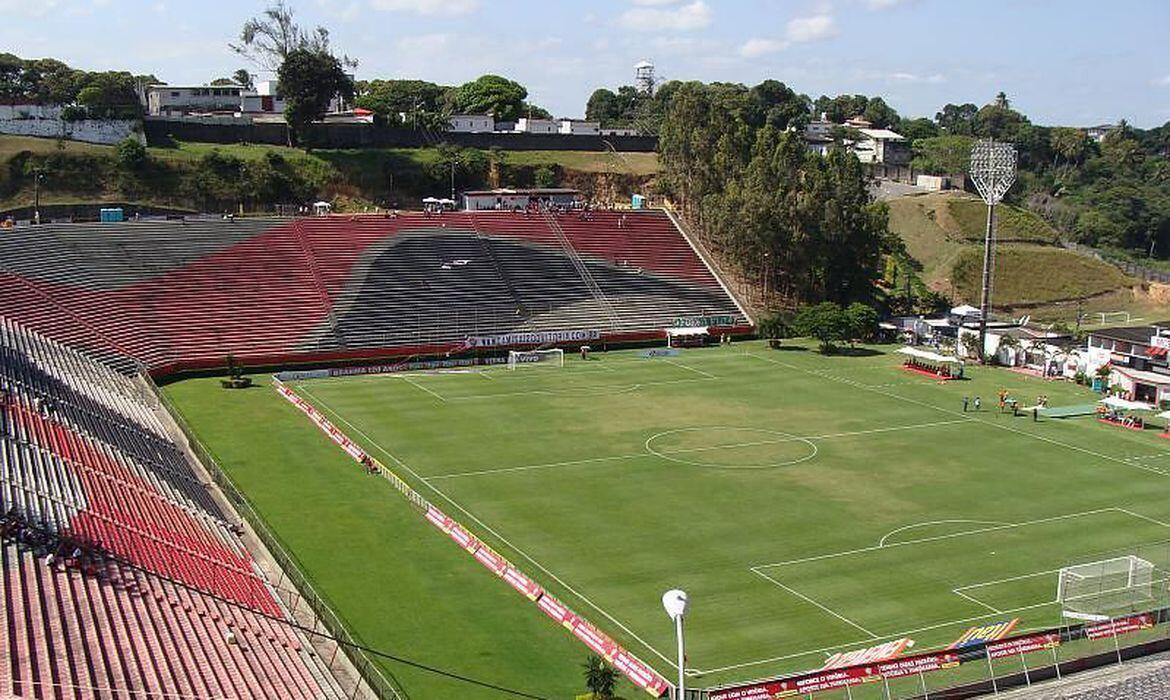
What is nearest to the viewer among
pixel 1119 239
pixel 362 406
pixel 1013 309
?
pixel 362 406

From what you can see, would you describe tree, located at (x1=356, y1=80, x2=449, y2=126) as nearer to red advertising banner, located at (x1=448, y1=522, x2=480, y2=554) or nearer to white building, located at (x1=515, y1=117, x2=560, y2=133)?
white building, located at (x1=515, y1=117, x2=560, y2=133)

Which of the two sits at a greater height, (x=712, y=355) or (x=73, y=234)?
(x=73, y=234)

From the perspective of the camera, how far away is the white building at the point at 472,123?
124000 millimetres

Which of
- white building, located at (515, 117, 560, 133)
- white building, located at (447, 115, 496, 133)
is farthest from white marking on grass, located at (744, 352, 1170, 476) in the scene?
white building, located at (515, 117, 560, 133)

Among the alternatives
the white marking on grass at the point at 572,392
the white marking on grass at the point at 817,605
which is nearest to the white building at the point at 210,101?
the white marking on grass at the point at 572,392

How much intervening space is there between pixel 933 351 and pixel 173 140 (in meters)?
69.0

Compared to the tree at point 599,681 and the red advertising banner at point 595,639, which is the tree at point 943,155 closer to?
the red advertising banner at point 595,639

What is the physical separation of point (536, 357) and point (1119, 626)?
47832mm

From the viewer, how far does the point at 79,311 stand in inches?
2677

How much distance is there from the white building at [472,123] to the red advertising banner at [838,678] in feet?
327

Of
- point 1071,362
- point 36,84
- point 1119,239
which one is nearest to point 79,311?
point 1071,362

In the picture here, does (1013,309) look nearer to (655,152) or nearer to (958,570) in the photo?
(655,152)

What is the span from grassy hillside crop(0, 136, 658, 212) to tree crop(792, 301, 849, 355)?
137 feet

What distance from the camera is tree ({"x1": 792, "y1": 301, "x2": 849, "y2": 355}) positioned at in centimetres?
7869
